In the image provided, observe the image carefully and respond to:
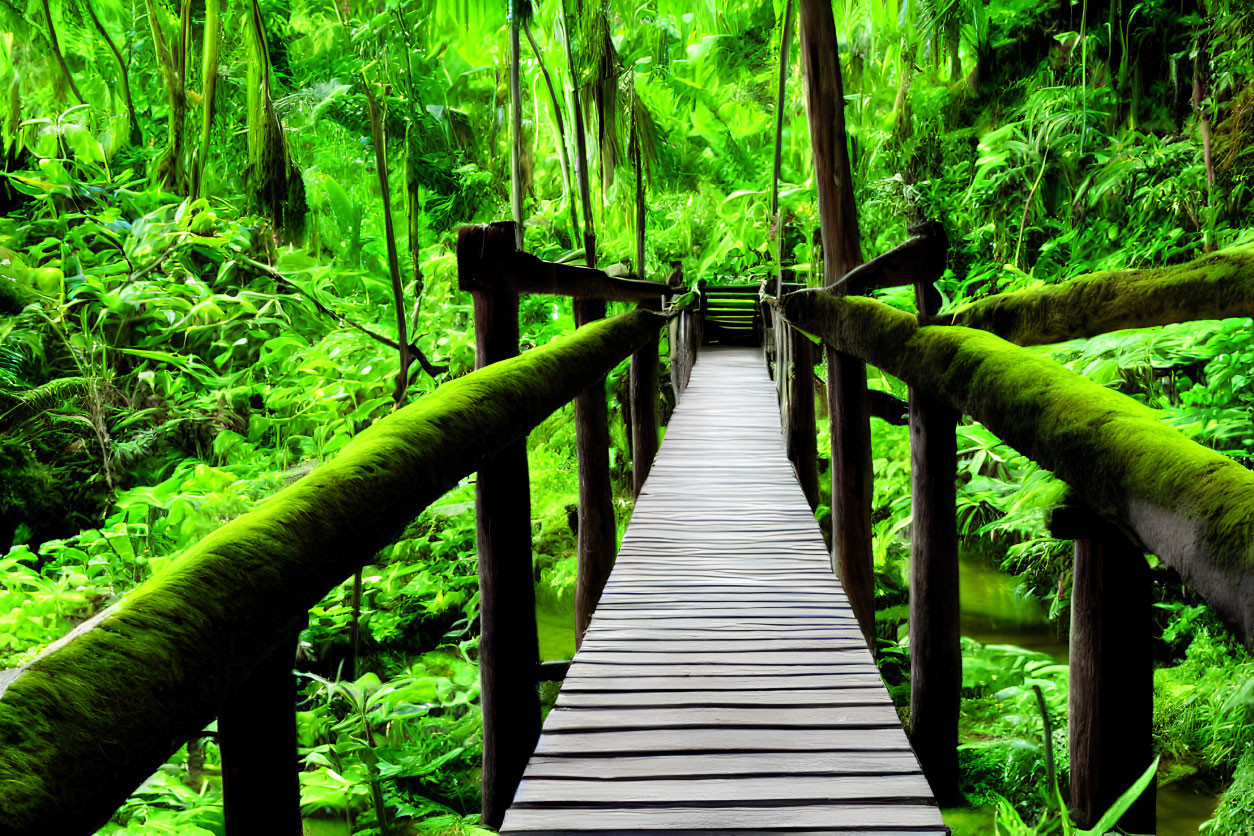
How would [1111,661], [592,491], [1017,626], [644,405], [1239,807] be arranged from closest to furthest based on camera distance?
1. [1111,661]
2. [1239,807]
3. [592,491]
4. [644,405]
5. [1017,626]

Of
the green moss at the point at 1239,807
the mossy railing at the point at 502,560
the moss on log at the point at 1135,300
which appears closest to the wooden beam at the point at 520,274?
the mossy railing at the point at 502,560

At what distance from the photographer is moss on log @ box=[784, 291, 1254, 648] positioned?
0.84 meters

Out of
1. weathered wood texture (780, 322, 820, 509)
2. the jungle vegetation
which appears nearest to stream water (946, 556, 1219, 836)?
the jungle vegetation

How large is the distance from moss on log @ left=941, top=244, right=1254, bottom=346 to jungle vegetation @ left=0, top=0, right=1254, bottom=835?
0.76 meters

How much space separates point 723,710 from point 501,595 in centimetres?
67

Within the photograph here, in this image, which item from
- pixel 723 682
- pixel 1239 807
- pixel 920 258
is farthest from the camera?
pixel 1239 807

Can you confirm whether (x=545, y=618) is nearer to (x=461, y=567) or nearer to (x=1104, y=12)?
(x=461, y=567)

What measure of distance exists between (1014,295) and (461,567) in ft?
26.6

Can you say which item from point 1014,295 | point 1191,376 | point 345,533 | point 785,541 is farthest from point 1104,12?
point 345,533

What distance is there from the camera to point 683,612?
3148mm

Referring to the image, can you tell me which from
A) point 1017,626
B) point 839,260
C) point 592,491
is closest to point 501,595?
point 592,491

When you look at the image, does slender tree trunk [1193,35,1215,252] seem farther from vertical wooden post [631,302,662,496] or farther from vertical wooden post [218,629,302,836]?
vertical wooden post [218,629,302,836]

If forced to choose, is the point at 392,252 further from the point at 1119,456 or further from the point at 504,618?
the point at 1119,456

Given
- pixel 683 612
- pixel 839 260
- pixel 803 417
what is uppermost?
pixel 839 260
